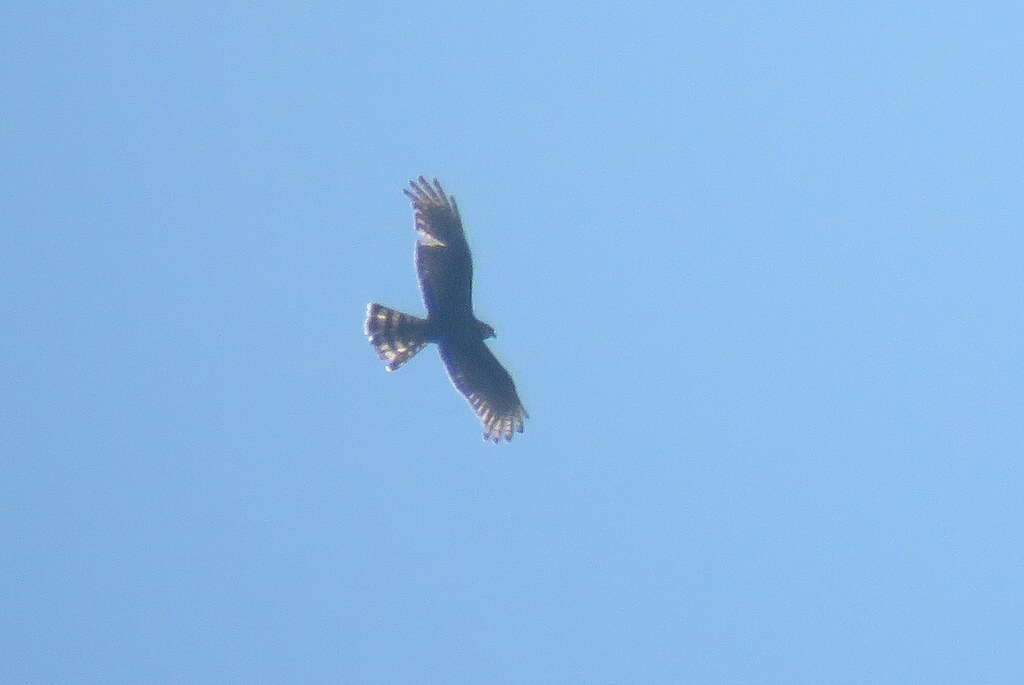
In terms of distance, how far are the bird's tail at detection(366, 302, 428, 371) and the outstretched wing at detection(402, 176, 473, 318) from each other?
1.55 feet

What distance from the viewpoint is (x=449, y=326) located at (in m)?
22.0

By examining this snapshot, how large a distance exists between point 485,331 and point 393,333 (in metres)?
1.03

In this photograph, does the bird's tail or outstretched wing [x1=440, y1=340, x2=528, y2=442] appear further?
outstretched wing [x1=440, y1=340, x2=528, y2=442]

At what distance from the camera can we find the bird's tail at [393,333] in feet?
71.5

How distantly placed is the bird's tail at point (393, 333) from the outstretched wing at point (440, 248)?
0.47 meters

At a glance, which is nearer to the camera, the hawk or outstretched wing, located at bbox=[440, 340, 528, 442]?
the hawk

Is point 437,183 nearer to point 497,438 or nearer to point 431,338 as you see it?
point 431,338

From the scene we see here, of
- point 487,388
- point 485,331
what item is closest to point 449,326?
point 485,331

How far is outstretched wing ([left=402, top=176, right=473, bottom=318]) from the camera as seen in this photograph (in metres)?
21.3

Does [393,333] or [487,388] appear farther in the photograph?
[487,388]

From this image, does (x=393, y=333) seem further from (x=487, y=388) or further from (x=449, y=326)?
(x=487, y=388)

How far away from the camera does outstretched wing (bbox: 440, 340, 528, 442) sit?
2250 centimetres

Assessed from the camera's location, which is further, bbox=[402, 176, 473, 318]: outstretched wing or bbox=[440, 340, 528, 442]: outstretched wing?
bbox=[440, 340, 528, 442]: outstretched wing

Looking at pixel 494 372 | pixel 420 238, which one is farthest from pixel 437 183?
pixel 494 372
